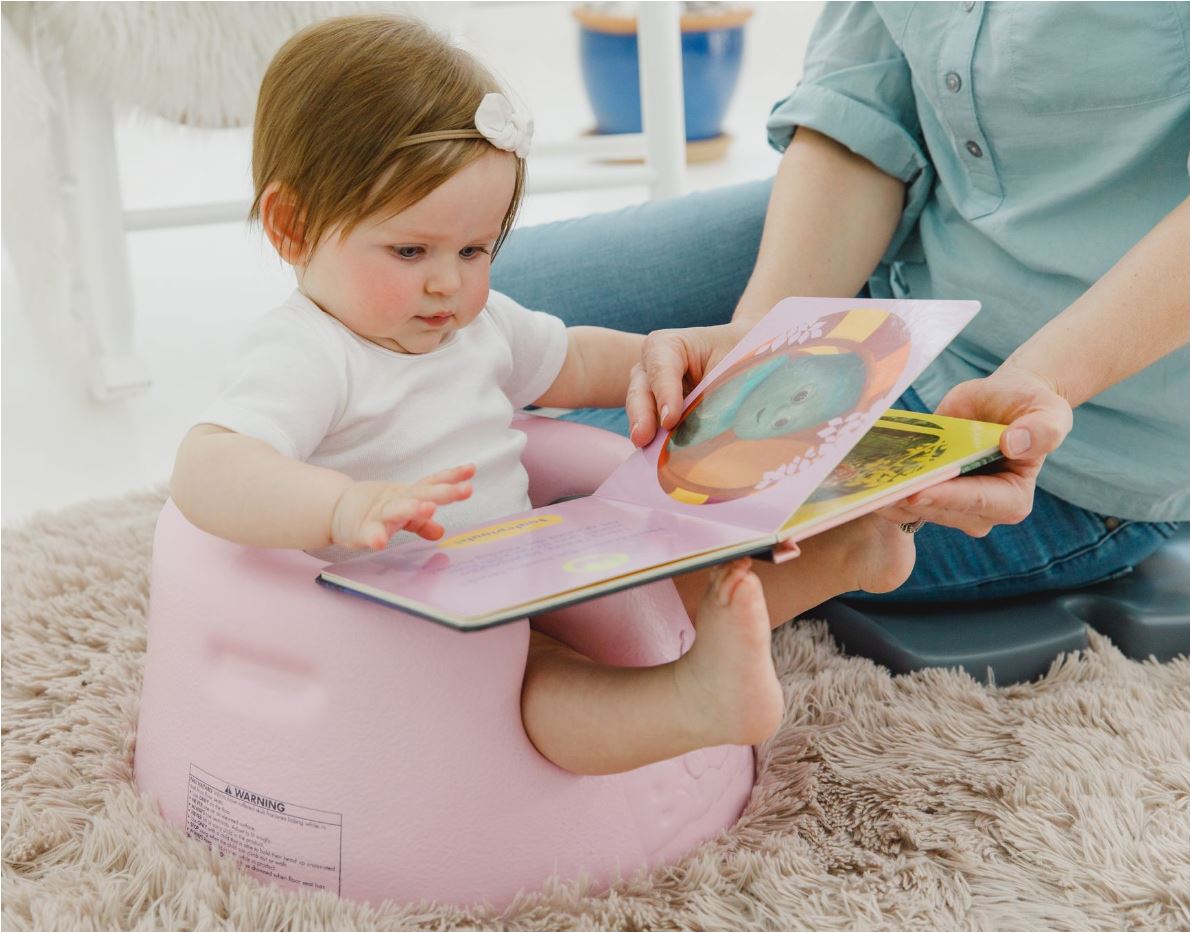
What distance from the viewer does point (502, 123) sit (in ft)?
2.74

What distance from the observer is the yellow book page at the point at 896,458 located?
69cm

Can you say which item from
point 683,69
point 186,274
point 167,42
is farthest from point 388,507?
point 683,69

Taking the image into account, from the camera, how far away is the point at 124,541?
127 cm

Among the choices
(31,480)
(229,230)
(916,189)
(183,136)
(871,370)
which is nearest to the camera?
(871,370)

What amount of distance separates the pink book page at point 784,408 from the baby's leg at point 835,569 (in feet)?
0.26

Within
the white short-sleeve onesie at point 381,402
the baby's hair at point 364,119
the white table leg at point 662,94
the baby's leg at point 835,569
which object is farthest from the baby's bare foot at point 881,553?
the white table leg at point 662,94

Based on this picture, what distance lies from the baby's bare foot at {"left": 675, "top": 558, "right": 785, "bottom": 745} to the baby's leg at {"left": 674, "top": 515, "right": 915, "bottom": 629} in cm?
11

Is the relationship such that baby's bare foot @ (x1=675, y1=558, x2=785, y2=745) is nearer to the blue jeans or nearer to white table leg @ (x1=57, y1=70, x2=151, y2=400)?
the blue jeans

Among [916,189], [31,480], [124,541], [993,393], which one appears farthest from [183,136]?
[993,393]

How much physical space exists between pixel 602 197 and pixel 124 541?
1.94 m

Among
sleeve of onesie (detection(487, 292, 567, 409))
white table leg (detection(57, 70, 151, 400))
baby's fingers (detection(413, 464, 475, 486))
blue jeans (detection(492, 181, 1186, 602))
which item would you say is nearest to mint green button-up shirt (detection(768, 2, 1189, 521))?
blue jeans (detection(492, 181, 1186, 602))

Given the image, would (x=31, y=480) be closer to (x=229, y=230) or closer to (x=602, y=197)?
(x=229, y=230)

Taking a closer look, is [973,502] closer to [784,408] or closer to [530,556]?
[784,408]

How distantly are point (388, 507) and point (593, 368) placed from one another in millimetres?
420
